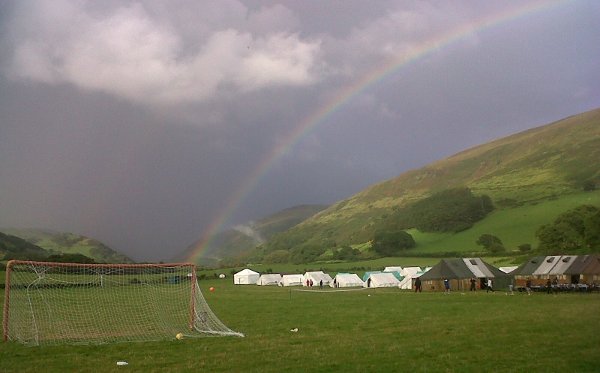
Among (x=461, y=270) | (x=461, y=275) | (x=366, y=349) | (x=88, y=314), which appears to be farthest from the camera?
(x=461, y=270)

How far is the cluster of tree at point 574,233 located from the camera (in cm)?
7875

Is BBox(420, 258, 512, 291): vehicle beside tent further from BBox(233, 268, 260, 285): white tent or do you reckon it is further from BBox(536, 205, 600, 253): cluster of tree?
BBox(233, 268, 260, 285): white tent

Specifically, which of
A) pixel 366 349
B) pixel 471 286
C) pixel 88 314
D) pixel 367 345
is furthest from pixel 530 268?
pixel 366 349

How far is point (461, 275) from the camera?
182 feet

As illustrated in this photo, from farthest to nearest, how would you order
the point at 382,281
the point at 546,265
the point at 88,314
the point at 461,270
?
1. the point at 382,281
2. the point at 461,270
3. the point at 546,265
4. the point at 88,314

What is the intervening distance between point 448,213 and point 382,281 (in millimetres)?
79850

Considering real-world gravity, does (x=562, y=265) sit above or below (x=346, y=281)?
above

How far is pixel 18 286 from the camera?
29188 mm

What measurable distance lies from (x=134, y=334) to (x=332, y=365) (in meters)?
10.0

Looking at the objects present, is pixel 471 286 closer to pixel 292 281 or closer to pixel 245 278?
pixel 292 281

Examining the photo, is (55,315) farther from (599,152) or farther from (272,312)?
(599,152)

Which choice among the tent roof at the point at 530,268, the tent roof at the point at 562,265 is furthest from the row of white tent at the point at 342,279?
the tent roof at the point at 562,265

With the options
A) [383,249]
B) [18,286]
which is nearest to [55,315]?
[18,286]

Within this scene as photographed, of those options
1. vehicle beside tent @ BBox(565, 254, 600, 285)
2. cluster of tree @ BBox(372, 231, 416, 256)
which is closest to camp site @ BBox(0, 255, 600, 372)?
vehicle beside tent @ BBox(565, 254, 600, 285)
